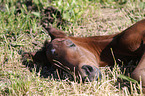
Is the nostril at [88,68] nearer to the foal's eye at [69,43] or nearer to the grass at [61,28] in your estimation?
the grass at [61,28]

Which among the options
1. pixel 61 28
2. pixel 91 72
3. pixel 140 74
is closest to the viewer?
pixel 140 74

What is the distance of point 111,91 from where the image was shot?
2.89m

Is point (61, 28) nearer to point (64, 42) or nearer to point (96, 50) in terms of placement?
point (96, 50)

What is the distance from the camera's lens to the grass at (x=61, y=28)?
118 inches

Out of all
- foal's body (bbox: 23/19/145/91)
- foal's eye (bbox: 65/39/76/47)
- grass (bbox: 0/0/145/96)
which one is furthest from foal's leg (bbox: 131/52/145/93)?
foal's eye (bbox: 65/39/76/47)

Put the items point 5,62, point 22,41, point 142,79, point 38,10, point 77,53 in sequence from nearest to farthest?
point 142,79 → point 77,53 → point 5,62 → point 22,41 → point 38,10

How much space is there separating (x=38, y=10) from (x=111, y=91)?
2713 mm

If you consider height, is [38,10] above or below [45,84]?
above

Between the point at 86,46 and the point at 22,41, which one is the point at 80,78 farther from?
the point at 22,41

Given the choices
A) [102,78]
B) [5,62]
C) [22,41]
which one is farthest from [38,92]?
[22,41]

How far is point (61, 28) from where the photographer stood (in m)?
4.77

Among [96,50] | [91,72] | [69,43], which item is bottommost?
[91,72]

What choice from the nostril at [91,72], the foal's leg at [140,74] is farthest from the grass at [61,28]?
the foal's leg at [140,74]

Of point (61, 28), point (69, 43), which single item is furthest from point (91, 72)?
point (61, 28)
